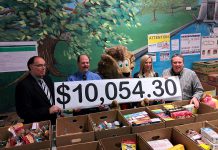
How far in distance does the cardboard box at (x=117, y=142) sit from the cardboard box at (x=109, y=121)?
2.8 inches

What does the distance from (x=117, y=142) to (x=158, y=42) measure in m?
3.05

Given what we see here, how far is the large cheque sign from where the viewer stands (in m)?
1.90

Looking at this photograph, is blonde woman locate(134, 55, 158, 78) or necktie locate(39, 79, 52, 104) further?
blonde woman locate(134, 55, 158, 78)

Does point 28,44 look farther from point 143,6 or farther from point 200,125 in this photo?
point 200,125

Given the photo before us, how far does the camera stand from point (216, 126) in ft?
5.28

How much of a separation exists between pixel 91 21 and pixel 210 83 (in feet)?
8.42

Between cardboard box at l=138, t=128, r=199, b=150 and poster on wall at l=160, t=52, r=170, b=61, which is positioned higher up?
poster on wall at l=160, t=52, r=170, b=61

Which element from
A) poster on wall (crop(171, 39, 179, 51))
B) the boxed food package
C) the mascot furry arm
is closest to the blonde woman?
the mascot furry arm

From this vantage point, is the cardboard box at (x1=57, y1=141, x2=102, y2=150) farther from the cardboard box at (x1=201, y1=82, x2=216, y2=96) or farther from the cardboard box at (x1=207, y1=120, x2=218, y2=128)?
the cardboard box at (x1=201, y1=82, x2=216, y2=96)

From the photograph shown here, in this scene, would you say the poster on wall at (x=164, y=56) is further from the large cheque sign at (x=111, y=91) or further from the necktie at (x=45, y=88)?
the necktie at (x=45, y=88)

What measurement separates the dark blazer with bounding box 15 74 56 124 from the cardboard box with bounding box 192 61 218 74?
10.7 ft

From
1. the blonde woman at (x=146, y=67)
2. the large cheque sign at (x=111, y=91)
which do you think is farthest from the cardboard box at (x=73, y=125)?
the blonde woman at (x=146, y=67)

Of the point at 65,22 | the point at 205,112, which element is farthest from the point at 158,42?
the point at 205,112

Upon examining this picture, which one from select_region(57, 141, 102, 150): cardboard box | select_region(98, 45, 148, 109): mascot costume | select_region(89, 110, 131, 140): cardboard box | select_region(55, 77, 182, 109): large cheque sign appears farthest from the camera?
select_region(98, 45, 148, 109): mascot costume
